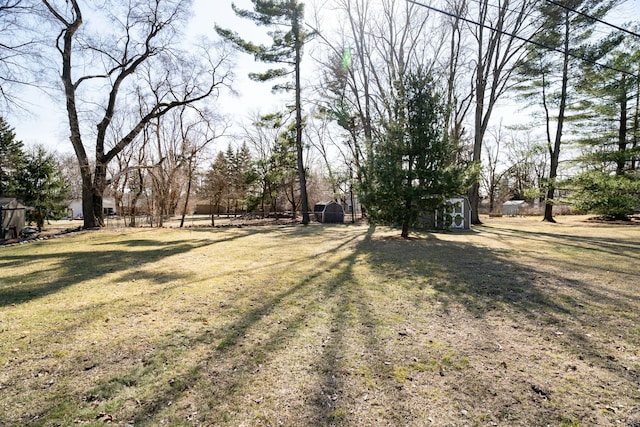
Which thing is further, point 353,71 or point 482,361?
point 353,71

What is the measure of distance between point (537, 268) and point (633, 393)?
14.6 feet

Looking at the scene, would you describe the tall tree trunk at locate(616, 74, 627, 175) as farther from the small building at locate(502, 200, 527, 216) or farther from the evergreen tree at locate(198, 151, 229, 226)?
the evergreen tree at locate(198, 151, 229, 226)

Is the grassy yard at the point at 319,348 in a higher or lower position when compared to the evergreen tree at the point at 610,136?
lower

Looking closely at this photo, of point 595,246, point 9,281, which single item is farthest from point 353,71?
point 9,281

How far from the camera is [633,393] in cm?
211

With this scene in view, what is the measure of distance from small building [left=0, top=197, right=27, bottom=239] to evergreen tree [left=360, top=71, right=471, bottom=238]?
1580 cm

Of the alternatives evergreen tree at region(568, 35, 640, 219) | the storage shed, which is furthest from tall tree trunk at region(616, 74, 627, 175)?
the storage shed

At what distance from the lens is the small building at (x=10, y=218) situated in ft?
41.8

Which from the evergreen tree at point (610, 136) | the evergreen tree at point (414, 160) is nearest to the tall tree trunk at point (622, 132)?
the evergreen tree at point (610, 136)

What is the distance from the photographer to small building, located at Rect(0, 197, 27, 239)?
41.8 ft

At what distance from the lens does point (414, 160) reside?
981 centimetres

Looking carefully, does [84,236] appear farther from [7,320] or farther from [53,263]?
[7,320]

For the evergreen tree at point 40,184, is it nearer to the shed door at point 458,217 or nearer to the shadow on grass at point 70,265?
the shadow on grass at point 70,265

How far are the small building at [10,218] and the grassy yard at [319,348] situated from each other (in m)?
11.3
